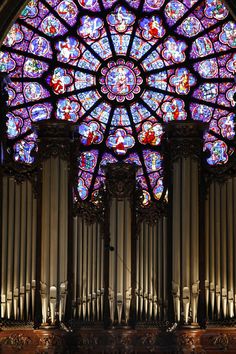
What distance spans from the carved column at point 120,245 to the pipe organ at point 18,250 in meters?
1.18

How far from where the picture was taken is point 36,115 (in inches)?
981

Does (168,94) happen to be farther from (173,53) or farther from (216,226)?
(216,226)

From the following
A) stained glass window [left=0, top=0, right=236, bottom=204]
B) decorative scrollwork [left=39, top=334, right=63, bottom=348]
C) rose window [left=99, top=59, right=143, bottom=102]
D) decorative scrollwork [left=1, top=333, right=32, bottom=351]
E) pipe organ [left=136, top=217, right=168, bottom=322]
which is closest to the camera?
decorative scrollwork [left=39, top=334, right=63, bottom=348]

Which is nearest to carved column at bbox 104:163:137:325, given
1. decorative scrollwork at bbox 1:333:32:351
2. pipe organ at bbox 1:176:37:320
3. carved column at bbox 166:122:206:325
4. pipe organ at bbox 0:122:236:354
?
pipe organ at bbox 0:122:236:354

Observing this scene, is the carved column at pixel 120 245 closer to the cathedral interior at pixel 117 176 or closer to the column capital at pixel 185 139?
the cathedral interior at pixel 117 176

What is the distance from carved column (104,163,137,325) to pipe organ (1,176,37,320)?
3.87 ft

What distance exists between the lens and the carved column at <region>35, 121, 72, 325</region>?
23172mm

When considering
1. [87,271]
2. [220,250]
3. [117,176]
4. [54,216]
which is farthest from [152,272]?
[54,216]

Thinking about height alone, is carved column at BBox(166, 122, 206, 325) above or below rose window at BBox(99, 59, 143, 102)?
below

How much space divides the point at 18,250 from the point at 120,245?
5.32 ft

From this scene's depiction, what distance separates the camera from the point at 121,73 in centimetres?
2527

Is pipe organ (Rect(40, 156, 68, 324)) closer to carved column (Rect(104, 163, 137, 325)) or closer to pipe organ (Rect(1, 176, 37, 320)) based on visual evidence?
pipe organ (Rect(1, 176, 37, 320))

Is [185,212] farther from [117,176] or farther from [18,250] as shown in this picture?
[18,250]

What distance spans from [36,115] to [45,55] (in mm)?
1096
